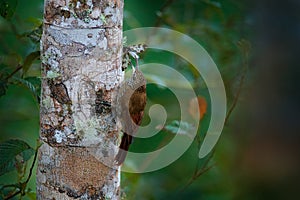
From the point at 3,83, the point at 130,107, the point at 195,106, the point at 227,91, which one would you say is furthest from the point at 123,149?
the point at 227,91

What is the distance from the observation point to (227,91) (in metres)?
2.15

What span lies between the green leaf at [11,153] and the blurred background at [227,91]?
5.4 inches

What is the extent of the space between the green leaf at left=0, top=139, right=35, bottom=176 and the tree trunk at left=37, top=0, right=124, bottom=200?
17 cm

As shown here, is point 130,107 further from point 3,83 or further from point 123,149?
point 3,83

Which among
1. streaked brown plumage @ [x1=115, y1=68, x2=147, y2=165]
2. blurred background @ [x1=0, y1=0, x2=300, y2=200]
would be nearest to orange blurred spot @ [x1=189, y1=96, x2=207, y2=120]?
blurred background @ [x1=0, y1=0, x2=300, y2=200]

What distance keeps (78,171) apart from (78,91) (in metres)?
0.16

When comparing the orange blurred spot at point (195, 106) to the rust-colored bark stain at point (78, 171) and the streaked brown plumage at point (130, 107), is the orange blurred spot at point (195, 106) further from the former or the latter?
the rust-colored bark stain at point (78, 171)

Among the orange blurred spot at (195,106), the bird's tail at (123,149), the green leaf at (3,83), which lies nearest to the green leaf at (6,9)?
the green leaf at (3,83)

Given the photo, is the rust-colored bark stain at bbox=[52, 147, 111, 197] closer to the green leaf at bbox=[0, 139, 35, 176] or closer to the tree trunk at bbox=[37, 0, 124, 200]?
the tree trunk at bbox=[37, 0, 124, 200]

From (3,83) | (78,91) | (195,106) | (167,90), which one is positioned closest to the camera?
(78,91)

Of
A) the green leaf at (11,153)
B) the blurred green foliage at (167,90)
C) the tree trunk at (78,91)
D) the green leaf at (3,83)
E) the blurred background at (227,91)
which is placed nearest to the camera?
the blurred background at (227,91)

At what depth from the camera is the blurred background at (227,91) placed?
A: 0.71 ft

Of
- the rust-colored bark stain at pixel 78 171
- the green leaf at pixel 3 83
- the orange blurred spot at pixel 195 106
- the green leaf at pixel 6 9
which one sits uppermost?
the green leaf at pixel 6 9

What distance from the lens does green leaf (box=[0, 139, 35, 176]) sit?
1.17 meters
